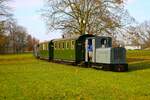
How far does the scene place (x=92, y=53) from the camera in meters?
30.4

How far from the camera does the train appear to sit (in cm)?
2691

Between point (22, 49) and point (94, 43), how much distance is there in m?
110

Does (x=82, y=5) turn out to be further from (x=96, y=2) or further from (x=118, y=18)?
(x=118, y=18)

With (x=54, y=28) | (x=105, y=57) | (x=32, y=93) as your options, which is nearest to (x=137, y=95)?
(x=32, y=93)

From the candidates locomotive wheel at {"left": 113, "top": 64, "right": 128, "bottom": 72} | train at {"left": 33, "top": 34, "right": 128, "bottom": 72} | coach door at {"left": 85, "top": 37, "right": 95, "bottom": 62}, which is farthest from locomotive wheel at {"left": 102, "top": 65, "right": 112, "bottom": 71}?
coach door at {"left": 85, "top": 37, "right": 95, "bottom": 62}

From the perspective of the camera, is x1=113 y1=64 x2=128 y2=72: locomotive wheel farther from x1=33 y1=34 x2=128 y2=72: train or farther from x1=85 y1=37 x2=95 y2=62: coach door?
x1=85 y1=37 x2=95 y2=62: coach door

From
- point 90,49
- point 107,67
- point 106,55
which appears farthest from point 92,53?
point 107,67

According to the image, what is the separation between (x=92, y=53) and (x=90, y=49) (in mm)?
697

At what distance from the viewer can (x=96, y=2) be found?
151 ft

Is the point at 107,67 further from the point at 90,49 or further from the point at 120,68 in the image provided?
the point at 90,49

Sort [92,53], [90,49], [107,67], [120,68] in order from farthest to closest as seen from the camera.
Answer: [90,49] < [92,53] < [107,67] < [120,68]

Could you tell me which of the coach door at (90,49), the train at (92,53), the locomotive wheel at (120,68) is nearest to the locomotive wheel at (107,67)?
the train at (92,53)

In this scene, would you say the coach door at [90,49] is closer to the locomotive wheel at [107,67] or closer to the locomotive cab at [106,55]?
the locomotive cab at [106,55]

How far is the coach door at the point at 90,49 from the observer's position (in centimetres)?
3028
